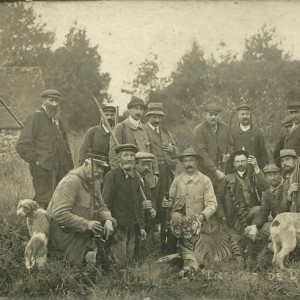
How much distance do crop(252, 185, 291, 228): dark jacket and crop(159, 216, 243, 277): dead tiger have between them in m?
0.41

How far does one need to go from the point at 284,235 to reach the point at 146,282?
1734 mm

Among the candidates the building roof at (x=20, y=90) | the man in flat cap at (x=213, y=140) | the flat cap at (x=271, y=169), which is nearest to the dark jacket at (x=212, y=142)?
the man in flat cap at (x=213, y=140)

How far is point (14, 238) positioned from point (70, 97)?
3153 millimetres

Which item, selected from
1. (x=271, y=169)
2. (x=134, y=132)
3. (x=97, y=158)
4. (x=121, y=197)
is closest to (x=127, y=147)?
(x=97, y=158)

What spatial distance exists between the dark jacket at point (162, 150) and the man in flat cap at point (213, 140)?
0.37 meters

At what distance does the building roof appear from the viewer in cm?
852

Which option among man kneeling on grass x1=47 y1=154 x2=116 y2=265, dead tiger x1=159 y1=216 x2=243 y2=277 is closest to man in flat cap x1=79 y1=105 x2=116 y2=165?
man kneeling on grass x1=47 y1=154 x2=116 y2=265

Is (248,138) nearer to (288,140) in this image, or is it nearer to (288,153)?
(288,140)

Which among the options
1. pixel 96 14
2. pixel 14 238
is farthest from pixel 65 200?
pixel 96 14

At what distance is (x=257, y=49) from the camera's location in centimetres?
798

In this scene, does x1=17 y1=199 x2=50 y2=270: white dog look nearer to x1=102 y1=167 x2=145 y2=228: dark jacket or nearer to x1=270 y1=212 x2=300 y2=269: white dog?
x1=102 y1=167 x2=145 y2=228: dark jacket

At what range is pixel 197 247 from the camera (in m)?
6.43

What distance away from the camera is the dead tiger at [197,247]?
20.6 feet

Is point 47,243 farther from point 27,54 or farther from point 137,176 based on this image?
point 27,54
